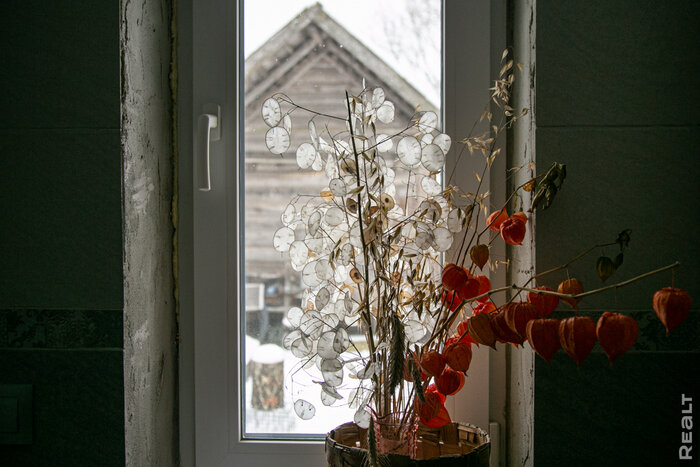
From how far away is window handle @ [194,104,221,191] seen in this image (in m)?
1.14

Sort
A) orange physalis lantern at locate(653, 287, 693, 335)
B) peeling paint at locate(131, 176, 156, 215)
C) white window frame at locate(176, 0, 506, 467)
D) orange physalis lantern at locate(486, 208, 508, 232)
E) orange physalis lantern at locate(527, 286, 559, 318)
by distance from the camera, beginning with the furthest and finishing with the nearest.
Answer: white window frame at locate(176, 0, 506, 467)
peeling paint at locate(131, 176, 156, 215)
orange physalis lantern at locate(486, 208, 508, 232)
orange physalis lantern at locate(527, 286, 559, 318)
orange physalis lantern at locate(653, 287, 693, 335)

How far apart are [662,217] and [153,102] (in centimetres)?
95

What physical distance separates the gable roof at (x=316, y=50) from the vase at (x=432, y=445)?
63cm

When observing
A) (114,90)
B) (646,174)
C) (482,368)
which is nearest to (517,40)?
(646,174)

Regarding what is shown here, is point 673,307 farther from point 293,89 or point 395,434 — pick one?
point 293,89

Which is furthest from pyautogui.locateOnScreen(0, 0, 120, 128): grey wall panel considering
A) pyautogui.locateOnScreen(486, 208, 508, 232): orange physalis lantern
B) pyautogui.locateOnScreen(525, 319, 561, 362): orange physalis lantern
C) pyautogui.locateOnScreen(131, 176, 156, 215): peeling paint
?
pyautogui.locateOnScreen(525, 319, 561, 362): orange physalis lantern

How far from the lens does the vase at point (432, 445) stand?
0.88m

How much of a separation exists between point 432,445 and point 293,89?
2.44 ft

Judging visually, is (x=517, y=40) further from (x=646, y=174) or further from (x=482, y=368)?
(x=482, y=368)

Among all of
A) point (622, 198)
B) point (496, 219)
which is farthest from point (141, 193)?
point (622, 198)

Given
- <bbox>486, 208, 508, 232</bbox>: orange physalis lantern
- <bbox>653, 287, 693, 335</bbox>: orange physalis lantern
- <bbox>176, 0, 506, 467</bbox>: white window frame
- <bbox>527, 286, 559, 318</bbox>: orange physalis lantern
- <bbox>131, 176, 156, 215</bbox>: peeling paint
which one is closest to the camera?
<bbox>653, 287, 693, 335</bbox>: orange physalis lantern

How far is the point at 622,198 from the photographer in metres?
0.97

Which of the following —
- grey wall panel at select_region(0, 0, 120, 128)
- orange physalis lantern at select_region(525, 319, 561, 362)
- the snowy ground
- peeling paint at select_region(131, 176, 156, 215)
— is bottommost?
the snowy ground

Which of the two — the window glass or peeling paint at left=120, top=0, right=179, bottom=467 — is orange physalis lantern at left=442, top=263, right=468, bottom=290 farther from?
peeling paint at left=120, top=0, right=179, bottom=467
